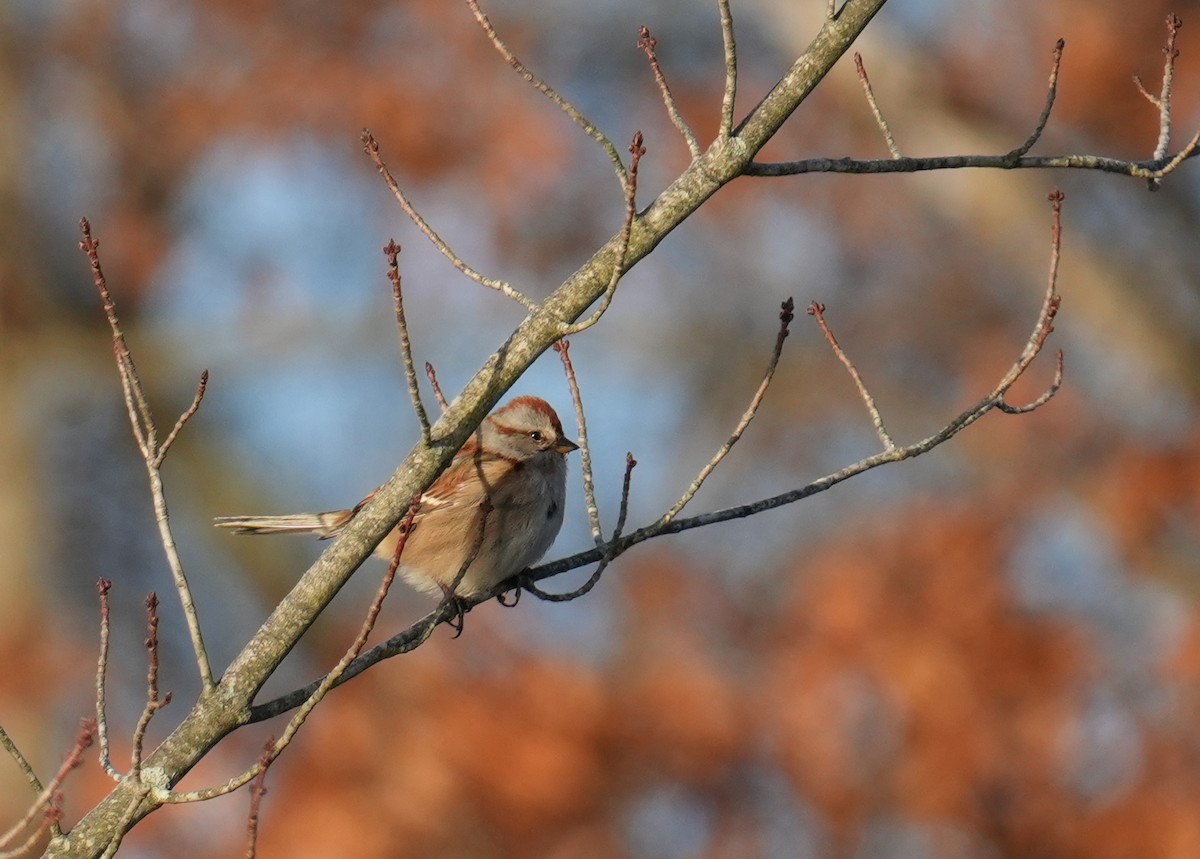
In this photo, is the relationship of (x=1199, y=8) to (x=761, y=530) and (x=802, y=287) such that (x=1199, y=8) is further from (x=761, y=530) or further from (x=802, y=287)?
(x=761, y=530)

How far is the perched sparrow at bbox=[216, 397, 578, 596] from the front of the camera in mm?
4918

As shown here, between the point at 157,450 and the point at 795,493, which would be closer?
the point at 157,450

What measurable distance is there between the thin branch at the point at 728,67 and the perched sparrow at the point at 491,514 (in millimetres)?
2173

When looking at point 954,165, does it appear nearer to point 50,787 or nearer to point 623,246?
point 623,246

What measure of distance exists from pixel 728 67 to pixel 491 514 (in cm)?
246

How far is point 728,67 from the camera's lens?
295cm

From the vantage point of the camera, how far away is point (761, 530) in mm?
12164

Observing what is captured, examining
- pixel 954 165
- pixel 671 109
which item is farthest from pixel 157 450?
pixel 954 165

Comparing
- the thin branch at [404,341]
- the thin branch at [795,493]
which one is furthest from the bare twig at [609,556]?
the thin branch at [404,341]

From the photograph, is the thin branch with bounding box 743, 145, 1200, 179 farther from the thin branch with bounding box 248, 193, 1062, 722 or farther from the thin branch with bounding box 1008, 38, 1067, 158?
the thin branch with bounding box 248, 193, 1062, 722

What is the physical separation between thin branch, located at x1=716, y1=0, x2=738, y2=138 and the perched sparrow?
2173mm

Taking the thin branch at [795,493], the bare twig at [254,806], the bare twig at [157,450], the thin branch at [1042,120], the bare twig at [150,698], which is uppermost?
the thin branch at [1042,120]

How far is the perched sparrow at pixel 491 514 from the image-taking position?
492 cm

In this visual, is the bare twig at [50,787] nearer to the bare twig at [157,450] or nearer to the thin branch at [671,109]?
the bare twig at [157,450]
